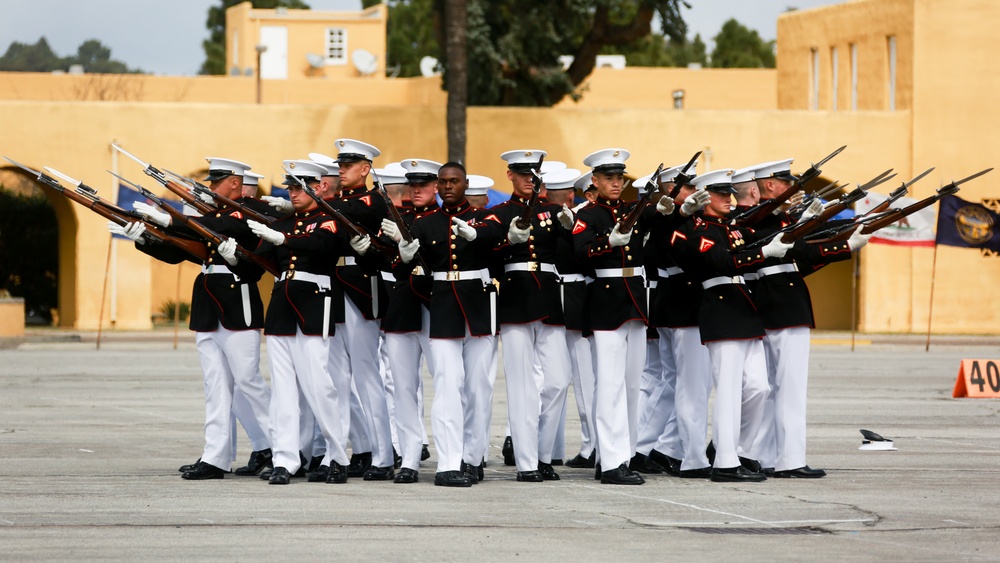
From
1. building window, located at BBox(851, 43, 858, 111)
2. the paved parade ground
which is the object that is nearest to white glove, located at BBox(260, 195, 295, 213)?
the paved parade ground

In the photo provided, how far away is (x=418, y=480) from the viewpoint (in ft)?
35.9

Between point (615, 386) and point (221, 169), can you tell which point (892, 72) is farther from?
point (221, 169)

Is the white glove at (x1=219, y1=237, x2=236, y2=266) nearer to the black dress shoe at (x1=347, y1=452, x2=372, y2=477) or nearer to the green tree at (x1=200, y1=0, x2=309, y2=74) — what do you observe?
the black dress shoe at (x1=347, y1=452, x2=372, y2=477)

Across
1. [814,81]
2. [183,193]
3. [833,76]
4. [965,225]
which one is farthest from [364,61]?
[183,193]

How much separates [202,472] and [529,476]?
232 cm

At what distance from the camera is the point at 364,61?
51031 millimetres

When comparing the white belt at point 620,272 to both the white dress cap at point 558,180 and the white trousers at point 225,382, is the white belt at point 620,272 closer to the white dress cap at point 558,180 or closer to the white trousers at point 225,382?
the white dress cap at point 558,180

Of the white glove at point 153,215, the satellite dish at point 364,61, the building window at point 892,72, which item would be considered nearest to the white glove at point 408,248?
the white glove at point 153,215

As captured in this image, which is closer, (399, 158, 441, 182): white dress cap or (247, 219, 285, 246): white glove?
(247, 219, 285, 246): white glove

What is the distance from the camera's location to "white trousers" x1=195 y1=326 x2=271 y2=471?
35.7 feet

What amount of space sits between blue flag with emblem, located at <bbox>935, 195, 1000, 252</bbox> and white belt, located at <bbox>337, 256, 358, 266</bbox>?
63.6 feet

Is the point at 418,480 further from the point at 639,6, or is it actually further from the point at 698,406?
the point at 639,6

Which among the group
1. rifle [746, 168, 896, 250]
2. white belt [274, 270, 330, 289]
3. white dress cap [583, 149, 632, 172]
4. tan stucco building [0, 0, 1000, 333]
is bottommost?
white belt [274, 270, 330, 289]

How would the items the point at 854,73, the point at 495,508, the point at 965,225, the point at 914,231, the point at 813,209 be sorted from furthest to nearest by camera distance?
the point at 854,73 → the point at 914,231 → the point at 965,225 → the point at 813,209 → the point at 495,508
